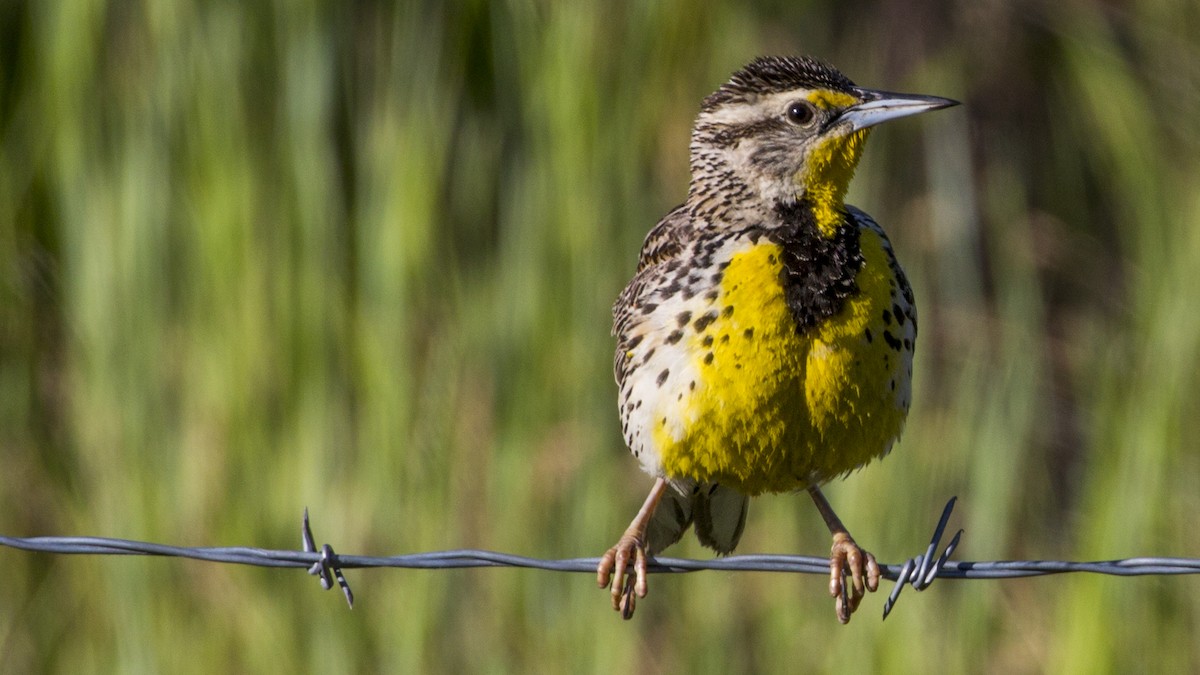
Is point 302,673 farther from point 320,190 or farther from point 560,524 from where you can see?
point 320,190

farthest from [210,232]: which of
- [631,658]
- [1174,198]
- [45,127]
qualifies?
[1174,198]

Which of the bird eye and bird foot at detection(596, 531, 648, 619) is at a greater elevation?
the bird eye

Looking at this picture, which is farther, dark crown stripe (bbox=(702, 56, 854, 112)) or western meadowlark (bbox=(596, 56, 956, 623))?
dark crown stripe (bbox=(702, 56, 854, 112))

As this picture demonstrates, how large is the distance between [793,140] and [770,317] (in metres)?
0.51

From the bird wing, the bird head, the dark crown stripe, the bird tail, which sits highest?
the dark crown stripe

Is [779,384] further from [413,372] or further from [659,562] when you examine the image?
[413,372]

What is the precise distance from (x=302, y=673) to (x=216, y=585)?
348mm

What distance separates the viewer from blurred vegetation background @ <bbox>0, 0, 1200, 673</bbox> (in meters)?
4.80

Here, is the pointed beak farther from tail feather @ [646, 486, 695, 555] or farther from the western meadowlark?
tail feather @ [646, 486, 695, 555]

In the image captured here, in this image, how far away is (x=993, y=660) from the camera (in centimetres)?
512

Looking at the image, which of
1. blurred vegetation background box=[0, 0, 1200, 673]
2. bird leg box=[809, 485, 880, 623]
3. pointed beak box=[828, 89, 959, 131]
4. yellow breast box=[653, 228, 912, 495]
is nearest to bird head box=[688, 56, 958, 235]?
pointed beak box=[828, 89, 959, 131]

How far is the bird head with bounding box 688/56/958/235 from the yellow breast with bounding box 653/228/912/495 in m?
0.20

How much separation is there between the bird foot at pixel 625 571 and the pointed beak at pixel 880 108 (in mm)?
940

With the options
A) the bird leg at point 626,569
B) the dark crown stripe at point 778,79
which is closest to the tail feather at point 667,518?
the bird leg at point 626,569
